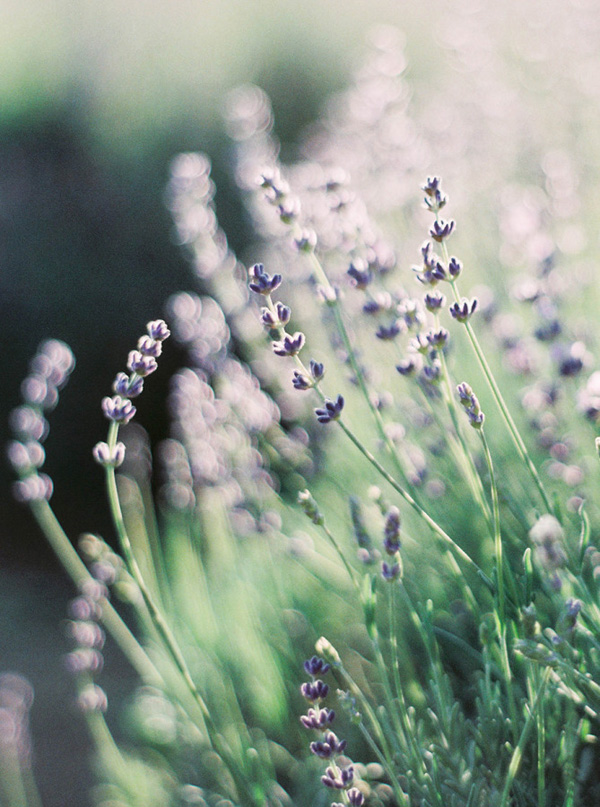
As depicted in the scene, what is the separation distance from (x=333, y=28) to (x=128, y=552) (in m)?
6.11

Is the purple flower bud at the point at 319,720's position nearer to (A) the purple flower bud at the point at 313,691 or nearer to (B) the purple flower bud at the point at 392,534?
(A) the purple flower bud at the point at 313,691

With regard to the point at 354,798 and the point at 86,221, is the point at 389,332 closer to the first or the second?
the point at 354,798

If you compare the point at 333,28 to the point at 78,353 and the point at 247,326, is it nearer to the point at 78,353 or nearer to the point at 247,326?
the point at 78,353

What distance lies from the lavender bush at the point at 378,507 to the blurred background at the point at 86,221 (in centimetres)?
125

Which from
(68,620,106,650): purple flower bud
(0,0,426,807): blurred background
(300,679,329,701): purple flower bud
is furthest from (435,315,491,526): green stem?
(0,0,426,807): blurred background

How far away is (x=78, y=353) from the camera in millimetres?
3779

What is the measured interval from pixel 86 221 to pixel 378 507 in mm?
3345

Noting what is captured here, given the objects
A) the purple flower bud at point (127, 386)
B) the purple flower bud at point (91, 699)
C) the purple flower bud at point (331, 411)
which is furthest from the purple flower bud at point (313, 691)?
the purple flower bud at point (91, 699)

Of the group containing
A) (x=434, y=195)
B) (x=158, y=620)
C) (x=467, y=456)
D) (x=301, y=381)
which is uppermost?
(x=434, y=195)

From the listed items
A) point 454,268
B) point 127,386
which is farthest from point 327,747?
point 454,268

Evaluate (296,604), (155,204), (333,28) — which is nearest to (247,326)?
(296,604)

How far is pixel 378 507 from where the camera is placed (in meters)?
1.29

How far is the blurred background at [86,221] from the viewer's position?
354cm

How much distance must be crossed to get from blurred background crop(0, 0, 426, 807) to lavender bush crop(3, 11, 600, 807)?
49.4 inches
